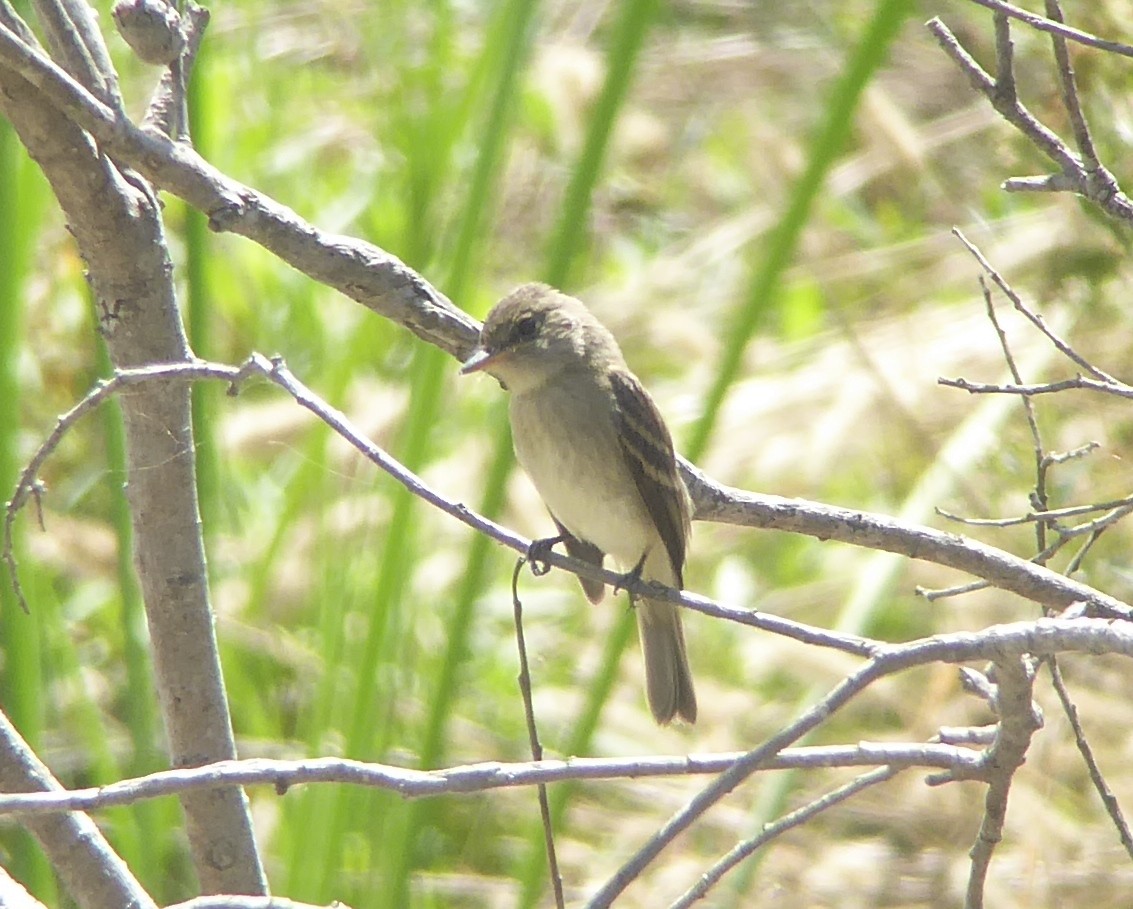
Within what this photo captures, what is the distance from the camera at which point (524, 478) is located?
569 centimetres

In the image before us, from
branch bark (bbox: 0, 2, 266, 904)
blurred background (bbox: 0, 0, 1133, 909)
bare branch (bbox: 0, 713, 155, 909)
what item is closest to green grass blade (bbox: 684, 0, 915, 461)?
blurred background (bbox: 0, 0, 1133, 909)

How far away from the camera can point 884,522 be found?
7.20 feet

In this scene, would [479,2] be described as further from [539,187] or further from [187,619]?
[187,619]

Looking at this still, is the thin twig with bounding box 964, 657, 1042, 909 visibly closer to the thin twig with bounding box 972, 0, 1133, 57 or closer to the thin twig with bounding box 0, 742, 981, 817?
the thin twig with bounding box 0, 742, 981, 817

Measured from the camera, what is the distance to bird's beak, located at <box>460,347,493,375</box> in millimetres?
2590

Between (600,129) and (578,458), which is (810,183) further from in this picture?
(578,458)

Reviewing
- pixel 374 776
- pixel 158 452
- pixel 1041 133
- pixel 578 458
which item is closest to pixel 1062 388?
pixel 1041 133

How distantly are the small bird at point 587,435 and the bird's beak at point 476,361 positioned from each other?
1.13 ft

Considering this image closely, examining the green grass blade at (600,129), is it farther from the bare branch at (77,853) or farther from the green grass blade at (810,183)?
the bare branch at (77,853)

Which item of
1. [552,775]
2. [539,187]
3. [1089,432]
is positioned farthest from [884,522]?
[539,187]

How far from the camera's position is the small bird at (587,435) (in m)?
3.40

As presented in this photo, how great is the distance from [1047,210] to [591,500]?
131 inches

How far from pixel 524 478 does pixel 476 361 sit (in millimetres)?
2987

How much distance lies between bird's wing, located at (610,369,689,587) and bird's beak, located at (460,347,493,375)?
Result: 54 centimetres
